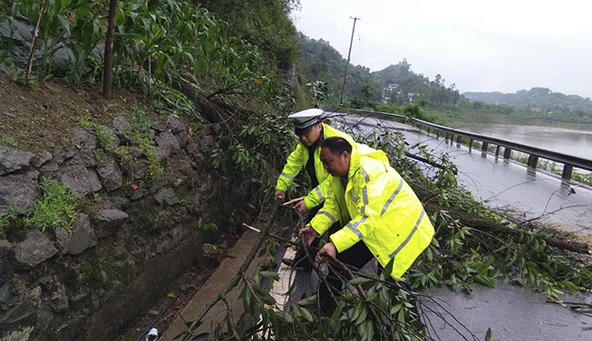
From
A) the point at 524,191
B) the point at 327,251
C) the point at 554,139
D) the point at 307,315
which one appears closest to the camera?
the point at 307,315

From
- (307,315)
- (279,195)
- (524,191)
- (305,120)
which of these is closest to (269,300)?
(307,315)

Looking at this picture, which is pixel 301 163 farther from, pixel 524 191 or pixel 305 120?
pixel 524 191

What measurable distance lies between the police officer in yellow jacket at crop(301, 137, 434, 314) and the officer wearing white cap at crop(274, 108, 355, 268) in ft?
1.98

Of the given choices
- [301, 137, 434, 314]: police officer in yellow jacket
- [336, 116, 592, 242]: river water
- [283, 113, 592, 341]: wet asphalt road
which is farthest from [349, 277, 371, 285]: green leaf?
[336, 116, 592, 242]: river water

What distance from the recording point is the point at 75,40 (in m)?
3.85

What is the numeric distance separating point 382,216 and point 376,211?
93mm

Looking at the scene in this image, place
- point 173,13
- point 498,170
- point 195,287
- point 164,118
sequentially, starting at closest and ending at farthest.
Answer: point 195,287 < point 164,118 < point 173,13 < point 498,170

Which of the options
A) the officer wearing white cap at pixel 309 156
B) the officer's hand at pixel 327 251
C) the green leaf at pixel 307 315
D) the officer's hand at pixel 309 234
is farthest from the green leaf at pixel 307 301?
the officer wearing white cap at pixel 309 156

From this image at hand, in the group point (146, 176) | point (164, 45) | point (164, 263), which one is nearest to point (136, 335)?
point (164, 263)

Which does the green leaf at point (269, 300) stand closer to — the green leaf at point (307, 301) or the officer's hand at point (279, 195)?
the green leaf at point (307, 301)

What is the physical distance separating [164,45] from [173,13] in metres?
0.97

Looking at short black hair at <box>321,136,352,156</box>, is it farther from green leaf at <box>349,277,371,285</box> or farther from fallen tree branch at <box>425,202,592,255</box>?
fallen tree branch at <box>425,202,592,255</box>

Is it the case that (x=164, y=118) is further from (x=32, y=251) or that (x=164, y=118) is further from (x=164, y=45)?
(x=32, y=251)

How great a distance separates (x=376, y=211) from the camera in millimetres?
2479
